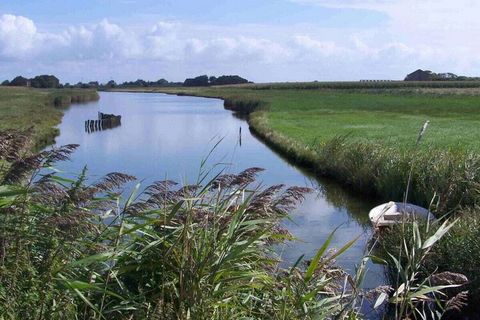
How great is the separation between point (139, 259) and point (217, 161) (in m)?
15.9

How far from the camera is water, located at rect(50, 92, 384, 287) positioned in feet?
46.3

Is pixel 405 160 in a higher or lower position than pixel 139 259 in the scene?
lower

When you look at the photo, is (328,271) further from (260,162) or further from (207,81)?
(207,81)

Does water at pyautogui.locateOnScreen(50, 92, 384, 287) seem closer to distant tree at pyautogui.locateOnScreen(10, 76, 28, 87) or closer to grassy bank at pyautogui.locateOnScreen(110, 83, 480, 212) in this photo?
grassy bank at pyautogui.locateOnScreen(110, 83, 480, 212)

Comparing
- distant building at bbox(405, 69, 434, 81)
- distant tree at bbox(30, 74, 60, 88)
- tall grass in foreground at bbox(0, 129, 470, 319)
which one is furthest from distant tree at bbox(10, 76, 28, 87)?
tall grass in foreground at bbox(0, 129, 470, 319)

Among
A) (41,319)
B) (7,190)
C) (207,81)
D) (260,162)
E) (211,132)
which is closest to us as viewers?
(41,319)

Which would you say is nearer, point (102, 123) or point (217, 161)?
point (217, 161)

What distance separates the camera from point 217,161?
20.5m

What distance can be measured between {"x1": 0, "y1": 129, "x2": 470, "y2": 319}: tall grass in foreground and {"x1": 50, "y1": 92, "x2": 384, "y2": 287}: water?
477mm

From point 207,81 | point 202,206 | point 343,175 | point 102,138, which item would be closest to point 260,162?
point 343,175

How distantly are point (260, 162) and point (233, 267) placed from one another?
2394 cm

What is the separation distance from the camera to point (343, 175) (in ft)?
75.1

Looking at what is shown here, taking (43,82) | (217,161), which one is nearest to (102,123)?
(217,161)

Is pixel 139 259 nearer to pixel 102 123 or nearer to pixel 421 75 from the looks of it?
pixel 102 123
